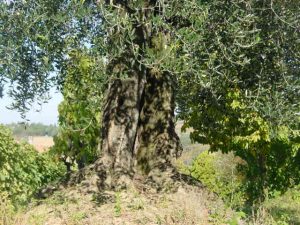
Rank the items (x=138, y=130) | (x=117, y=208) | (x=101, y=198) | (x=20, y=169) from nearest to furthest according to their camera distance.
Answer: (x=117, y=208), (x=101, y=198), (x=138, y=130), (x=20, y=169)

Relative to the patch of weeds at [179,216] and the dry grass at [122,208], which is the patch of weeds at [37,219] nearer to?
the dry grass at [122,208]

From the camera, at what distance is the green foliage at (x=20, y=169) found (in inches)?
578

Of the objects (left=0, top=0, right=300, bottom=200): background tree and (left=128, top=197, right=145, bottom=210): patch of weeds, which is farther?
(left=128, top=197, right=145, bottom=210): patch of weeds

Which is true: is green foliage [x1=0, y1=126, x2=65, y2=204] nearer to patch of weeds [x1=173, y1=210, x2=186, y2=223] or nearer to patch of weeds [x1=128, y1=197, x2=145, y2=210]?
patch of weeds [x1=128, y1=197, x2=145, y2=210]

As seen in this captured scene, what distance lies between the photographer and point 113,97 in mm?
11562

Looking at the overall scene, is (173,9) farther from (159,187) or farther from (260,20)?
(159,187)

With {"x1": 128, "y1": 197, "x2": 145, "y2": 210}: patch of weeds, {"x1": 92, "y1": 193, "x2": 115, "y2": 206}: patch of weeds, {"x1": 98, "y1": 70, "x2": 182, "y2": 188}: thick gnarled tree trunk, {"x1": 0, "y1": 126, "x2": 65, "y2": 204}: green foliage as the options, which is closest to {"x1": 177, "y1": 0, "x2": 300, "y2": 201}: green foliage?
{"x1": 98, "y1": 70, "x2": 182, "y2": 188}: thick gnarled tree trunk

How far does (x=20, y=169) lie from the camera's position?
16125mm

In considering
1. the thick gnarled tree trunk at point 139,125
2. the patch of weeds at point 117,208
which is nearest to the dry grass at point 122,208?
the patch of weeds at point 117,208

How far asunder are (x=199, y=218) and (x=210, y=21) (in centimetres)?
417

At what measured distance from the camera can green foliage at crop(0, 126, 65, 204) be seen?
14.7m

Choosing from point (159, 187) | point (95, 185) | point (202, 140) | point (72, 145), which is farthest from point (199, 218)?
point (72, 145)

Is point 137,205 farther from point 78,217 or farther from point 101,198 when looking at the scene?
point 78,217

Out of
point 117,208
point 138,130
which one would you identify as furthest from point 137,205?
point 138,130
